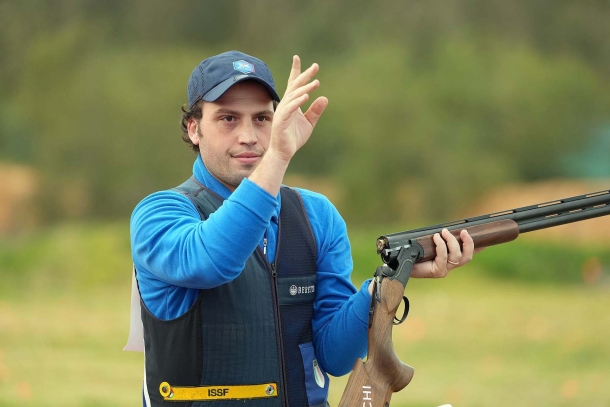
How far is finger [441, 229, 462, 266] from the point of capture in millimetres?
2902

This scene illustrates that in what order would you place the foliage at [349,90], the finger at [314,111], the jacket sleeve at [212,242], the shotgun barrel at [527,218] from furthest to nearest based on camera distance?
1. the foliage at [349,90]
2. the shotgun barrel at [527,218]
3. the finger at [314,111]
4. the jacket sleeve at [212,242]

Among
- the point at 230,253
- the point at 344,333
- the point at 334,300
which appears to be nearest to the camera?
the point at 230,253

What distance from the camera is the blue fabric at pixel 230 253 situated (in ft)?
7.93

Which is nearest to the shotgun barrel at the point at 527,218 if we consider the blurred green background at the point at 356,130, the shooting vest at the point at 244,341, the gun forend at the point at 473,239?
the gun forend at the point at 473,239

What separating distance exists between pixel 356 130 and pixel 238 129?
9419 mm

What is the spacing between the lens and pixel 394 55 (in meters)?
13.0

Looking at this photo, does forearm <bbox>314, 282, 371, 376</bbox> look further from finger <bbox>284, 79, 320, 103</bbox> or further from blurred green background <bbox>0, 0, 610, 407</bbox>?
blurred green background <bbox>0, 0, 610, 407</bbox>

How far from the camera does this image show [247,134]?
276cm

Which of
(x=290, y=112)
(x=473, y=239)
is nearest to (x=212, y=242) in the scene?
(x=290, y=112)

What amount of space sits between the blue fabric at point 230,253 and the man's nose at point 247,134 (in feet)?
0.64

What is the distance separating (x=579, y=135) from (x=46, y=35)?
802cm

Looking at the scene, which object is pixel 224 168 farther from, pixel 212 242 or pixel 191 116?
pixel 212 242

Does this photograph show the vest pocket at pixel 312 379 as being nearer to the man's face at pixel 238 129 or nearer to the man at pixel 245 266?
the man at pixel 245 266

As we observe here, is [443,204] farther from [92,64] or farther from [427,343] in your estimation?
[92,64]
